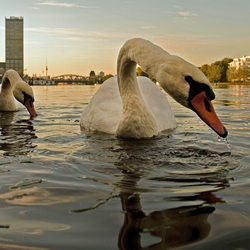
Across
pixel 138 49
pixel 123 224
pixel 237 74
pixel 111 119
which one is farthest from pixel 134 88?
pixel 237 74

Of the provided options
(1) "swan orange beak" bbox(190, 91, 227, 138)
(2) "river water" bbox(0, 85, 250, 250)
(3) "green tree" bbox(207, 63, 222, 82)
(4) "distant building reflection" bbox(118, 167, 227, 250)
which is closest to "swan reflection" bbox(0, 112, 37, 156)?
(2) "river water" bbox(0, 85, 250, 250)

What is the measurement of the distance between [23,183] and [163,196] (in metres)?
1.43

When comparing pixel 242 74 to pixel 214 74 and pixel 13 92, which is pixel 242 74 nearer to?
pixel 214 74

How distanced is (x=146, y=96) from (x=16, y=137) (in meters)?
2.86

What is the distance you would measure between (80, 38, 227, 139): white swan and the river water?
522 mm

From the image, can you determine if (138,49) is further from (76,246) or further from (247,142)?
(76,246)

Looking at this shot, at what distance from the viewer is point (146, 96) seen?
27.0 feet

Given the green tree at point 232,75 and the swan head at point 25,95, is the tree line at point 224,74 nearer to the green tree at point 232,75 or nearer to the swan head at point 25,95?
the green tree at point 232,75

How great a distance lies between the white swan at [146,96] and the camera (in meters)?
4.00

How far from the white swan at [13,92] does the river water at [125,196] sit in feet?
14.2

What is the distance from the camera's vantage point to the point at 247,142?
6379mm

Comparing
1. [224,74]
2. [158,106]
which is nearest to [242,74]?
[224,74]

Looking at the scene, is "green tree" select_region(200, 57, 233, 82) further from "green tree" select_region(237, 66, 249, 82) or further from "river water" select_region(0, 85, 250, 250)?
"river water" select_region(0, 85, 250, 250)

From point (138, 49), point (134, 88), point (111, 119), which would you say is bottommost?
point (111, 119)
